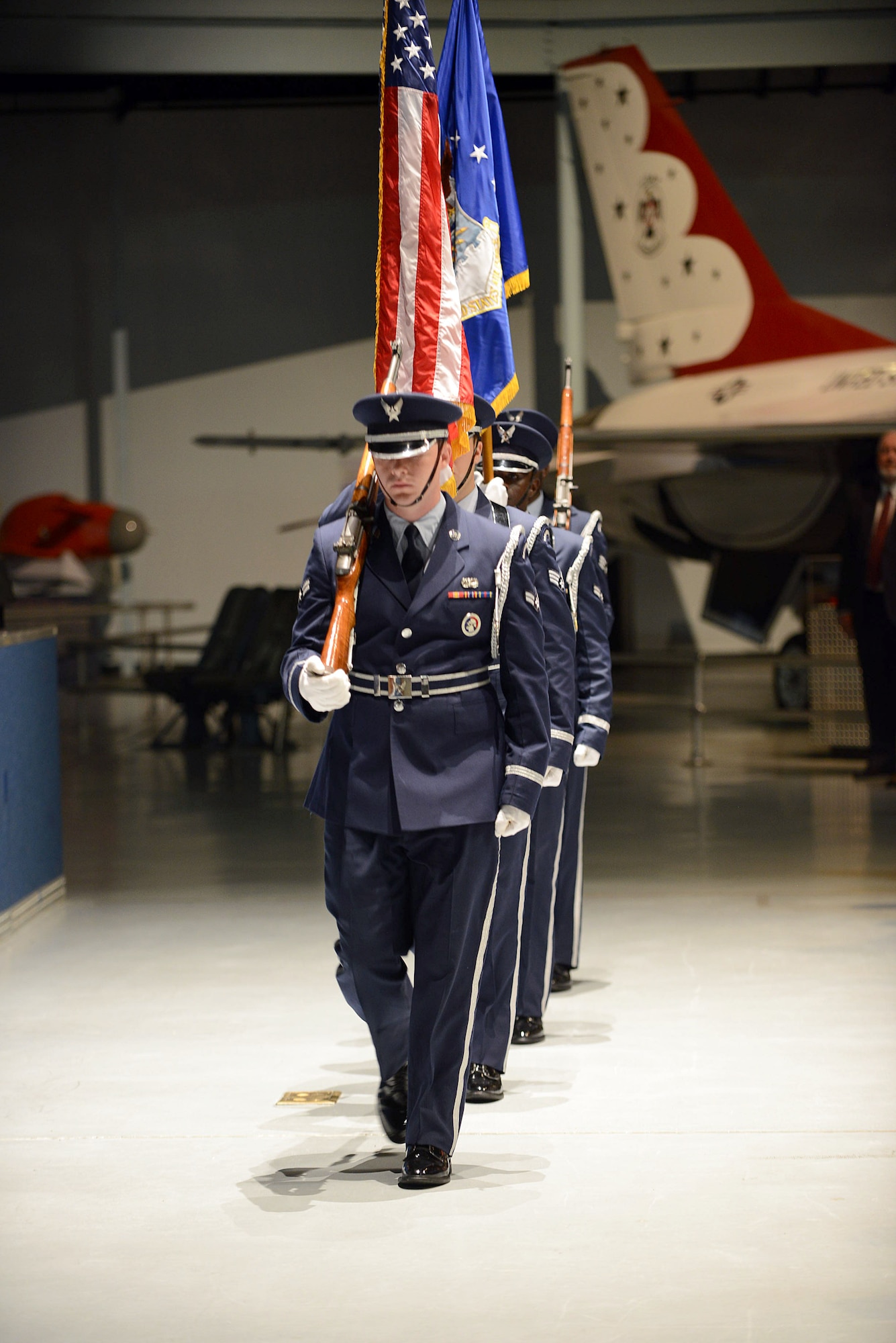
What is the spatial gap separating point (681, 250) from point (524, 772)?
13.0m

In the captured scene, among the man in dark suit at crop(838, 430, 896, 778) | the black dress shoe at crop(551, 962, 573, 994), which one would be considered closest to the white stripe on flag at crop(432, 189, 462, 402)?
the black dress shoe at crop(551, 962, 573, 994)

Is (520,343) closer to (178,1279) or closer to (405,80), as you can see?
(405,80)

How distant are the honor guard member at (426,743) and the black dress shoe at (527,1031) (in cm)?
121

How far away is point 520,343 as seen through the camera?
852 inches

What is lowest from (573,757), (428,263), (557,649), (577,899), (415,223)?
(577,899)

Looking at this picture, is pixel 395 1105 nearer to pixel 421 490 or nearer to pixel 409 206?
pixel 421 490

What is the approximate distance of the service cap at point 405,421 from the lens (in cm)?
319

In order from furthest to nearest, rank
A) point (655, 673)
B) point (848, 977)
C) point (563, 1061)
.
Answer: point (655, 673), point (848, 977), point (563, 1061)

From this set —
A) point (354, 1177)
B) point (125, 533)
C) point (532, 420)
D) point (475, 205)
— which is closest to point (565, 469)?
point (532, 420)

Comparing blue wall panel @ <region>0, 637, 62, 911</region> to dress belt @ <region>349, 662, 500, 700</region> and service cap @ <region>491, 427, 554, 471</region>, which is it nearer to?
service cap @ <region>491, 427, 554, 471</region>

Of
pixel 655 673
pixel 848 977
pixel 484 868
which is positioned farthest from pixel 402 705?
pixel 655 673

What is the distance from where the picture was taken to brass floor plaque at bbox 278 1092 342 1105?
397cm

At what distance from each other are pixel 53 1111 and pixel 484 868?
1381mm

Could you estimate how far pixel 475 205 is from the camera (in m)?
5.08
